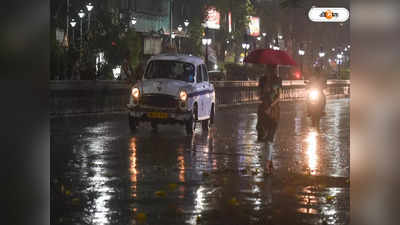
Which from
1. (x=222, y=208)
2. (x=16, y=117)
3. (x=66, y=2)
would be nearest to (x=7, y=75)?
(x=16, y=117)

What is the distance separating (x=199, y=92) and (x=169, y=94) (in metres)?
1.45

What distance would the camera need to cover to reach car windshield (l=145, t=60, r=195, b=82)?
23.6 metres

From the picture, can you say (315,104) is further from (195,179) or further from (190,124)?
(195,179)

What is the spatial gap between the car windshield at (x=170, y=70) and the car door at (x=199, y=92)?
0.29 meters

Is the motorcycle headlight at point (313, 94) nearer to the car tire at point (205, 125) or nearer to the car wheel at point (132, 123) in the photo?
the car tire at point (205, 125)

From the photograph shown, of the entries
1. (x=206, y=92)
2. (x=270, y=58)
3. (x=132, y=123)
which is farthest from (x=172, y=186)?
(x=206, y=92)

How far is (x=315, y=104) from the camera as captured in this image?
28.9m

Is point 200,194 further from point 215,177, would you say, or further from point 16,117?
point 16,117

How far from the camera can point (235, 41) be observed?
96.9 meters

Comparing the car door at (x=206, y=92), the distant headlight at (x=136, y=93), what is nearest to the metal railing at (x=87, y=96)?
the car door at (x=206, y=92)

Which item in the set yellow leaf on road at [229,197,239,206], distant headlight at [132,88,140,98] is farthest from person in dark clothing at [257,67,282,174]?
distant headlight at [132,88,140,98]

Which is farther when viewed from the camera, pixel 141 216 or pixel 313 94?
pixel 313 94

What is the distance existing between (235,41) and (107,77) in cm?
5085

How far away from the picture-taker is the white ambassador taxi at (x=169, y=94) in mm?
22828
